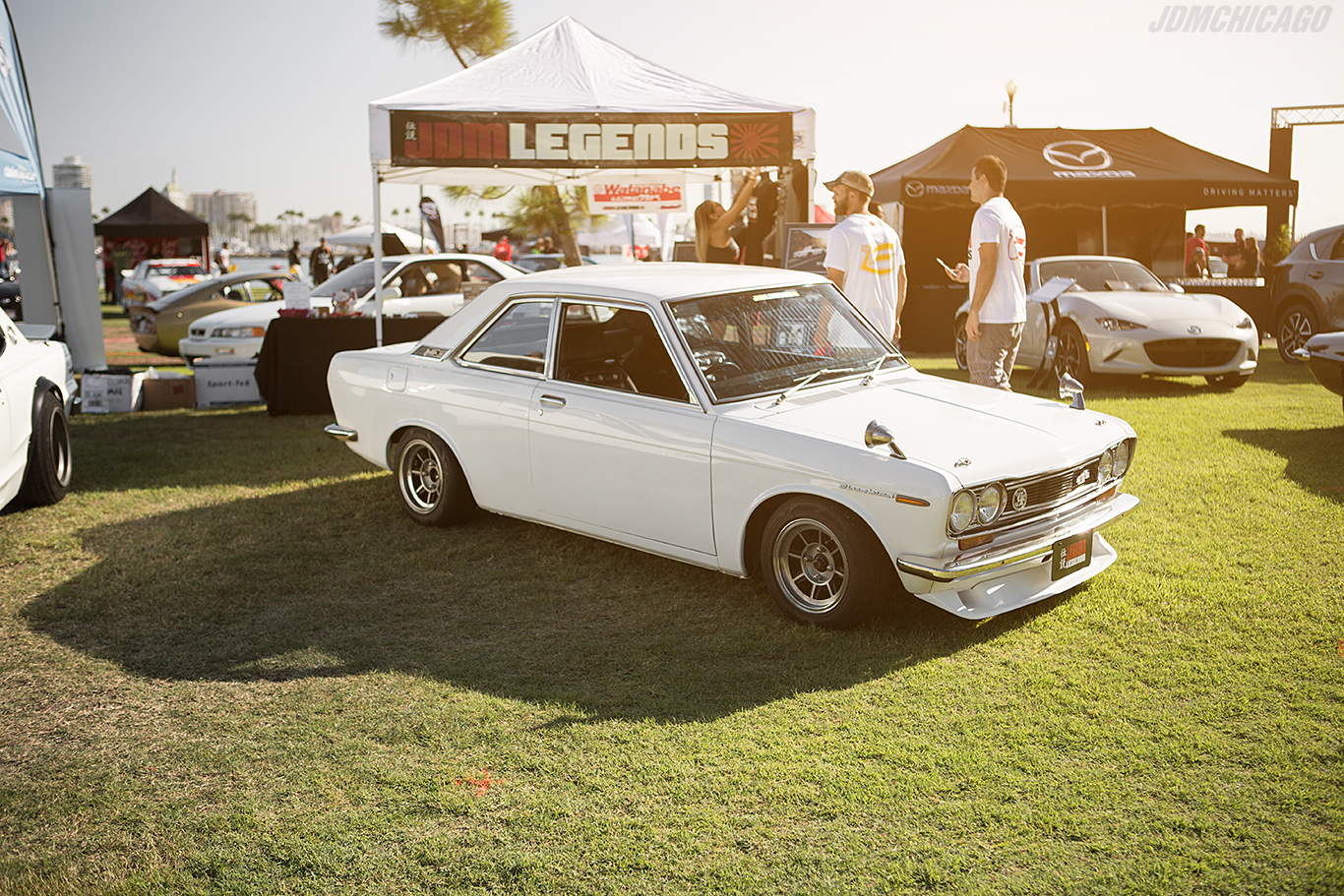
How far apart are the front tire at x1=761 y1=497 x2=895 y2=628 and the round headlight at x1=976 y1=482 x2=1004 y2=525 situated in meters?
0.42

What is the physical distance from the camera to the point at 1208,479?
6840 mm

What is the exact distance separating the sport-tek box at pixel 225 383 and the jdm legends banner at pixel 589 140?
3.57m

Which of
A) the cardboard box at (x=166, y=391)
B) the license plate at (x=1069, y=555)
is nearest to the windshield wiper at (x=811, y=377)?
the license plate at (x=1069, y=555)

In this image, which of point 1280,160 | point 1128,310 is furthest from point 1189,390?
point 1280,160

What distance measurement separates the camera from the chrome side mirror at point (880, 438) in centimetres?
414

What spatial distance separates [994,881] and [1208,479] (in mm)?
4978

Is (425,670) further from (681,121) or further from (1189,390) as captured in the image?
(1189,390)

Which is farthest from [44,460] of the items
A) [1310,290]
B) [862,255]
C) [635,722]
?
[1310,290]

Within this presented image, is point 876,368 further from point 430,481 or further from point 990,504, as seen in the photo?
point 430,481

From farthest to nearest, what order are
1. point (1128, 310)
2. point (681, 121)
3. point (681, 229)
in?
point (681, 229) → point (1128, 310) → point (681, 121)

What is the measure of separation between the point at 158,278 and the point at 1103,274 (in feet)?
69.4

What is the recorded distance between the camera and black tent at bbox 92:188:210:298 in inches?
1222

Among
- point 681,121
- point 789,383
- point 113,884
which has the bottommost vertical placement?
point 113,884

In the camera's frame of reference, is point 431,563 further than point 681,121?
No
